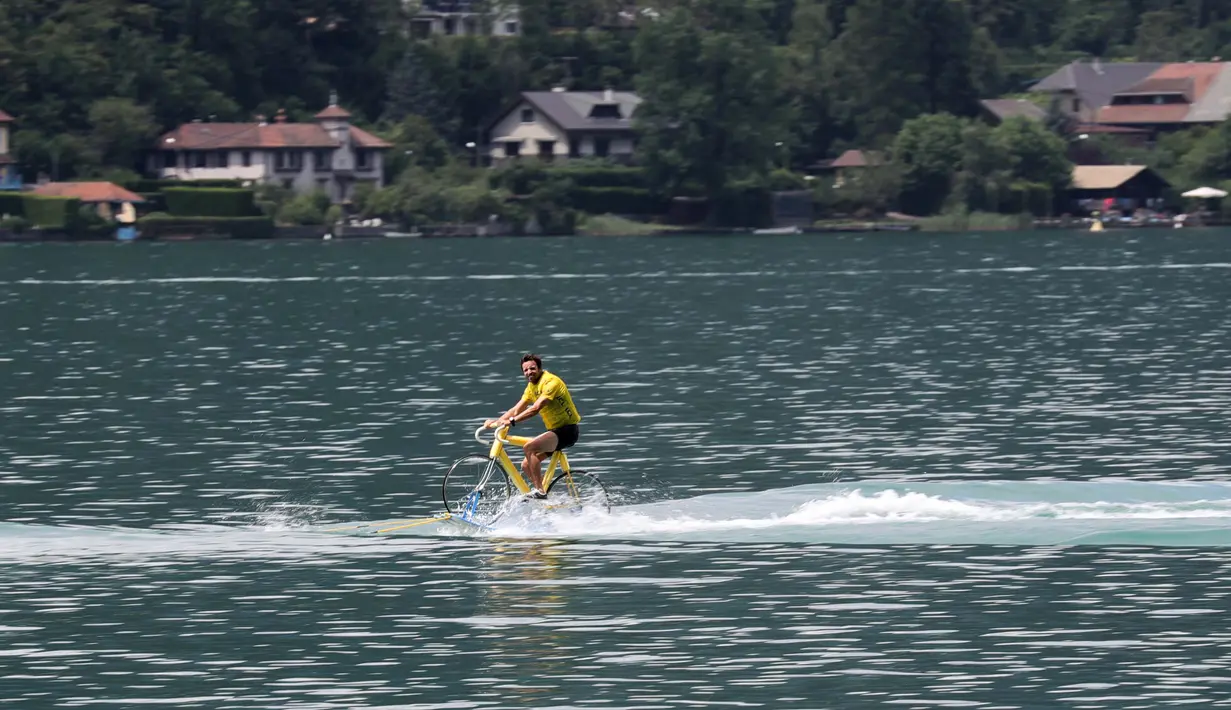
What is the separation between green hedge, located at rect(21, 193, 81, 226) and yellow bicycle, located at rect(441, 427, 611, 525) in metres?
157

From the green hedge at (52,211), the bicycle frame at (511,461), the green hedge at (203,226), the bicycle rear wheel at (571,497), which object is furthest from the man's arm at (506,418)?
the green hedge at (203,226)

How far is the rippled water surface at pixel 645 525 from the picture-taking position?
2494 cm

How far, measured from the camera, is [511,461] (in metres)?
32.5

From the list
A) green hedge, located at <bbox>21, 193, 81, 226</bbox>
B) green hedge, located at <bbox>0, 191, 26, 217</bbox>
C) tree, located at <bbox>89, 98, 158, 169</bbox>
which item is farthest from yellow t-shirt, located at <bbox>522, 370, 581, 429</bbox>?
tree, located at <bbox>89, 98, 158, 169</bbox>

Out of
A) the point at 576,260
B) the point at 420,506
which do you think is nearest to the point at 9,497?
the point at 420,506

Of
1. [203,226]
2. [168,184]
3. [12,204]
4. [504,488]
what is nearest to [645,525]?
[504,488]

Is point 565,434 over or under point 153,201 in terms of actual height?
over

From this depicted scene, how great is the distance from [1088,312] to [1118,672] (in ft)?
224

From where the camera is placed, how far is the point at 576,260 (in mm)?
152875

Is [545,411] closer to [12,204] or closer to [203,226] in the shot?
[12,204]

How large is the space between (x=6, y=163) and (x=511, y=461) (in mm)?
168983

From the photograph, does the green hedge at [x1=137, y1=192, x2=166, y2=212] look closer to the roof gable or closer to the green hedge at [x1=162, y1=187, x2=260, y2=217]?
the green hedge at [x1=162, y1=187, x2=260, y2=217]

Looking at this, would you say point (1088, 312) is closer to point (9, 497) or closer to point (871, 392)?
point (871, 392)

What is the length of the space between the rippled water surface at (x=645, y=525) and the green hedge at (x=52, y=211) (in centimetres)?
10771
